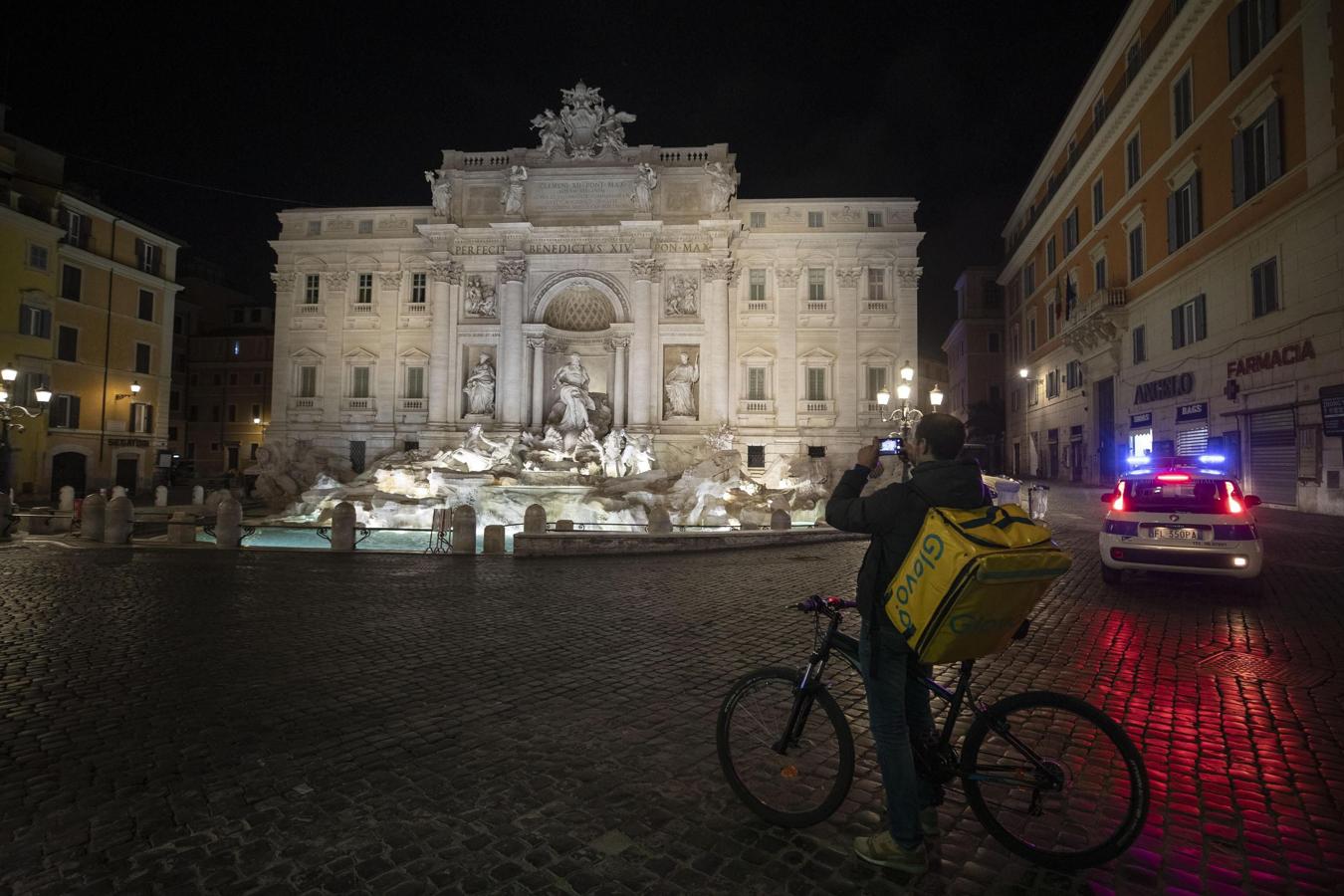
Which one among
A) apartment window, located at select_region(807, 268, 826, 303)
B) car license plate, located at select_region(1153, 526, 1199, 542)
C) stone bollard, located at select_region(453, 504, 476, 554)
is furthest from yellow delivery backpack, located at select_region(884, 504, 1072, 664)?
apartment window, located at select_region(807, 268, 826, 303)

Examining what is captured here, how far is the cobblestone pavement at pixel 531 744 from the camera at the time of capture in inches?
113

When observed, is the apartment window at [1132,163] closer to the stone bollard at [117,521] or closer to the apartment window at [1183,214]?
the apartment window at [1183,214]

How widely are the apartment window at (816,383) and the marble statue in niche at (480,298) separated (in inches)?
650

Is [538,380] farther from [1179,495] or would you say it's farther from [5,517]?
[1179,495]

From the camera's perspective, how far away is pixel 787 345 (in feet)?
108

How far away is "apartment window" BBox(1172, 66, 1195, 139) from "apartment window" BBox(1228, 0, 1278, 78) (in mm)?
2374

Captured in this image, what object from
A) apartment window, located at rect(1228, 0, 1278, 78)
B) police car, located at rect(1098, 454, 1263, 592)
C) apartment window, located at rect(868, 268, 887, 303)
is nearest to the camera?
police car, located at rect(1098, 454, 1263, 592)

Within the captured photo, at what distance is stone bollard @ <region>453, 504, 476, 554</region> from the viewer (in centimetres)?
1384

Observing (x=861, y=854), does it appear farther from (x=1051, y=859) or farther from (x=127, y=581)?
(x=127, y=581)

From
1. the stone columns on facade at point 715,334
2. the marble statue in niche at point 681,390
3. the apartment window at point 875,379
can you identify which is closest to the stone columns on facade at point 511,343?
the marble statue in niche at point 681,390

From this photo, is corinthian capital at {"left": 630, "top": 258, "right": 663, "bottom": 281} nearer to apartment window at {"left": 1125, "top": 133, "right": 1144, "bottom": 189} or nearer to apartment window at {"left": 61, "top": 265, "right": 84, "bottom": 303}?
apartment window at {"left": 1125, "top": 133, "right": 1144, "bottom": 189}

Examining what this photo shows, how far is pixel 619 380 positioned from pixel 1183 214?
22128 millimetres

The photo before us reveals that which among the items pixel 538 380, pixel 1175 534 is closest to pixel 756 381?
pixel 538 380

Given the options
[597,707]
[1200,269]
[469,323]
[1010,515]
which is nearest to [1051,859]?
[1010,515]
